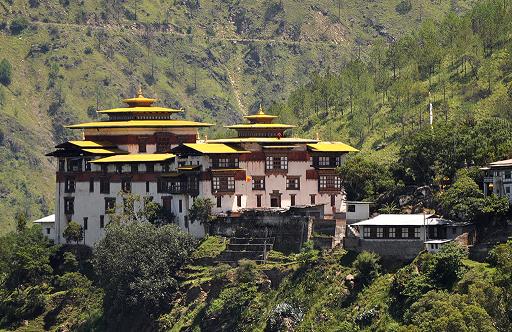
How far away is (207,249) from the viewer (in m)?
154

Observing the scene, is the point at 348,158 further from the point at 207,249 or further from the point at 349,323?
the point at 349,323

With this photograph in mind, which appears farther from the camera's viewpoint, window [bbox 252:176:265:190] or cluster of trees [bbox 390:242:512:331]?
window [bbox 252:176:265:190]

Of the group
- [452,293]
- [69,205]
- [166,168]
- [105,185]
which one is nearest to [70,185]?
[69,205]

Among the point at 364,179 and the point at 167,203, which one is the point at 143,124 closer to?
the point at 167,203

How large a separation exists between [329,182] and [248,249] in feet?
40.3

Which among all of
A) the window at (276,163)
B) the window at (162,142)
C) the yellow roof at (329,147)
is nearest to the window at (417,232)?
the yellow roof at (329,147)

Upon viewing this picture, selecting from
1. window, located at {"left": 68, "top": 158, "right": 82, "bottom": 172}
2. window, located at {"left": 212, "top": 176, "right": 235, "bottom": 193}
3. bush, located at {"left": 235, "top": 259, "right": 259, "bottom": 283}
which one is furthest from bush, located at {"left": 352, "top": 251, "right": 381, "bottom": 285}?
window, located at {"left": 68, "top": 158, "right": 82, "bottom": 172}

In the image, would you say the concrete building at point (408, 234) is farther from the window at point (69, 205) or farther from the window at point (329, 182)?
the window at point (69, 205)

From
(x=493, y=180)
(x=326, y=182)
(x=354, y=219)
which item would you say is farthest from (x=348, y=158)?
(x=493, y=180)

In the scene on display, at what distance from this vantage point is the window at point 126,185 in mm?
162625

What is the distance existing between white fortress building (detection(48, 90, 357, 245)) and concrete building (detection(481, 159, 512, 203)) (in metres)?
20.2

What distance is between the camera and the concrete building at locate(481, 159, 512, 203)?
137750 millimetres

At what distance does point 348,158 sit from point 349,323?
29.2 metres

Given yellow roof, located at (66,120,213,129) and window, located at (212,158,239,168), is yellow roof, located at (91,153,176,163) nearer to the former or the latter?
yellow roof, located at (66,120,213,129)
